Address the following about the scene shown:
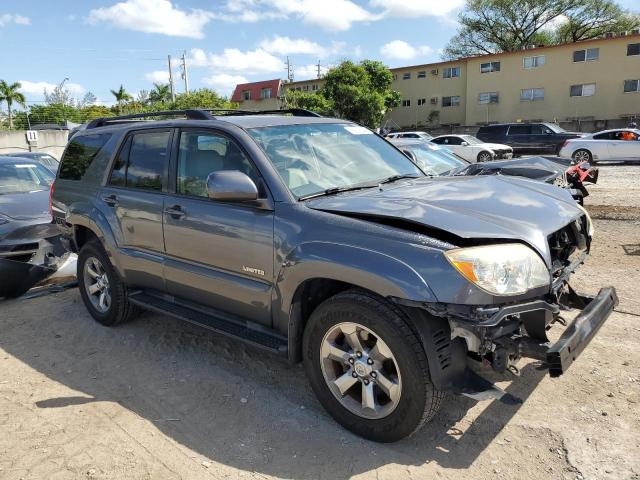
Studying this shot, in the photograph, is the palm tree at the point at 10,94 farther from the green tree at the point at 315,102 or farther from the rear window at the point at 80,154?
the rear window at the point at 80,154

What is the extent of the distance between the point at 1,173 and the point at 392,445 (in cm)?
714

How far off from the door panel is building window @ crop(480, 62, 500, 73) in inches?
1670

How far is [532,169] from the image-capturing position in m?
7.82

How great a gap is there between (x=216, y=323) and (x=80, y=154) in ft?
8.81

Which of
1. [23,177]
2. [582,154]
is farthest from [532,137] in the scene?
[23,177]

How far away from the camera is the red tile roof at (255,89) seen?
5788 cm

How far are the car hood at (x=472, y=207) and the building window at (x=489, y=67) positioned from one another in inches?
1644

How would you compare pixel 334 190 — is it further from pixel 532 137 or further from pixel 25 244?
pixel 532 137

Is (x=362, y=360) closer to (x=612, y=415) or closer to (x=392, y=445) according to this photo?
(x=392, y=445)

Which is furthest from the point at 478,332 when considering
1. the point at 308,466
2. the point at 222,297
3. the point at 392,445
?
the point at 222,297

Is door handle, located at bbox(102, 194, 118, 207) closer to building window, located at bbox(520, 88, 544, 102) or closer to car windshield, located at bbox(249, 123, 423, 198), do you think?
car windshield, located at bbox(249, 123, 423, 198)

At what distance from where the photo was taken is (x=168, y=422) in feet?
10.9

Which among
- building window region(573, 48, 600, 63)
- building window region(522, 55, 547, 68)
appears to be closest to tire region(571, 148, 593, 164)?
building window region(573, 48, 600, 63)

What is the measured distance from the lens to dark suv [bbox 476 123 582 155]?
78.7 ft
